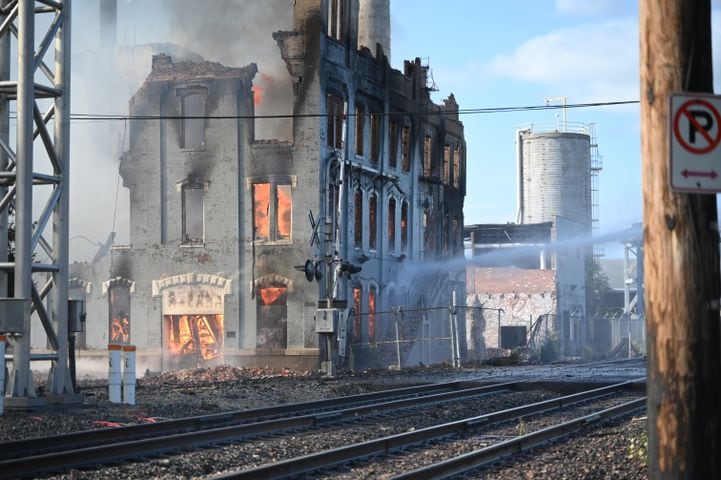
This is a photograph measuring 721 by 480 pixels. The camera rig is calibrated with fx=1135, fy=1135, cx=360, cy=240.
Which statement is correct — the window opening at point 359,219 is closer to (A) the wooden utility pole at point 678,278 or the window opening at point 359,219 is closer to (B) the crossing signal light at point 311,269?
(B) the crossing signal light at point 311,269

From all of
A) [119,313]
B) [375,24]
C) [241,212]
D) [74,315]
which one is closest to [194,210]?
[241,212]

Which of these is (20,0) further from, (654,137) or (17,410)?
(654,137)

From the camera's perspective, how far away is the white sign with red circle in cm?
607

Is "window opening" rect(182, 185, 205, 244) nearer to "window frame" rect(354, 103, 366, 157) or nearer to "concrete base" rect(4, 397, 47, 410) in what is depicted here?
"window frame" rect(354, 103, 366, 157)

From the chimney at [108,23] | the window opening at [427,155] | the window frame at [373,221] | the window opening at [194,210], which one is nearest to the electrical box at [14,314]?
the window opening at [194,210]

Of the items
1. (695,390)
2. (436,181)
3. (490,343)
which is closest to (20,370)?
(695,390)

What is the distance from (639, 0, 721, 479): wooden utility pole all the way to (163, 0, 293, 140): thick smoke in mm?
33114

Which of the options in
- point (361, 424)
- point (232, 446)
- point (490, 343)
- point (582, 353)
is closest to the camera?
point (232, 446)

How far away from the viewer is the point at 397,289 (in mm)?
44781

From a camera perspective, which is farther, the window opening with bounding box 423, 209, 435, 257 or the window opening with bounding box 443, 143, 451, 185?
the window opening with bounding box 443, 143, 451, 185

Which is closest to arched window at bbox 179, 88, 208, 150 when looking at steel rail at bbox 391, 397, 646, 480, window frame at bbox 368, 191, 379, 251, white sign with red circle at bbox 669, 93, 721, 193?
window frame at bbox 368, 191, 379, 251

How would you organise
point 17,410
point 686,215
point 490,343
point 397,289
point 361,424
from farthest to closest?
point 490,343
point 397,289
point 17,410
point 361,424
point 686,215

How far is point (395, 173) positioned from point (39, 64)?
2612 cm

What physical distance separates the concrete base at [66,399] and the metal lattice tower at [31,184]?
2cm
